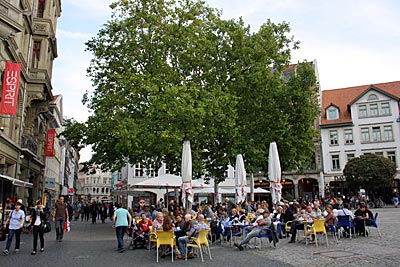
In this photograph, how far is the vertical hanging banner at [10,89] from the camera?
1831 centimetres

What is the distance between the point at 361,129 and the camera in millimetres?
47406

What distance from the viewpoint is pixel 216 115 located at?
758 inches

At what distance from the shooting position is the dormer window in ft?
163

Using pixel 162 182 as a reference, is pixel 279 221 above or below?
below

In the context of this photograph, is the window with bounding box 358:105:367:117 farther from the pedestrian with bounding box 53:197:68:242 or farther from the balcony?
the pedestrian with bounding box 53:197:68:242

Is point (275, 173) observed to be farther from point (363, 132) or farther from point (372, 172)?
point (363, 132)

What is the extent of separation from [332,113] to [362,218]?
38504mm

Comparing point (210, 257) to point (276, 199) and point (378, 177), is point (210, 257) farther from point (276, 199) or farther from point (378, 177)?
point (378, 177)

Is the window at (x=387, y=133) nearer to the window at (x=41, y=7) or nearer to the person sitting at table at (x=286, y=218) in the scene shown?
the person sitting at table at (x=286, y=218)

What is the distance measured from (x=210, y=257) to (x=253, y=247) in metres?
2.72

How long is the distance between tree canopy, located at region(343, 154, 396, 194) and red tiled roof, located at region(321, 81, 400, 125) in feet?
32.5

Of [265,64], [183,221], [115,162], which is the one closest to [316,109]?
[265,64]

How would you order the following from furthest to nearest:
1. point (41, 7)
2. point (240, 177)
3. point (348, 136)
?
point (348, 136) → point (41, 7) → point (240, 177)

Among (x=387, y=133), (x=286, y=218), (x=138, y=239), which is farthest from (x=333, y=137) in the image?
(x=138, y=239)
